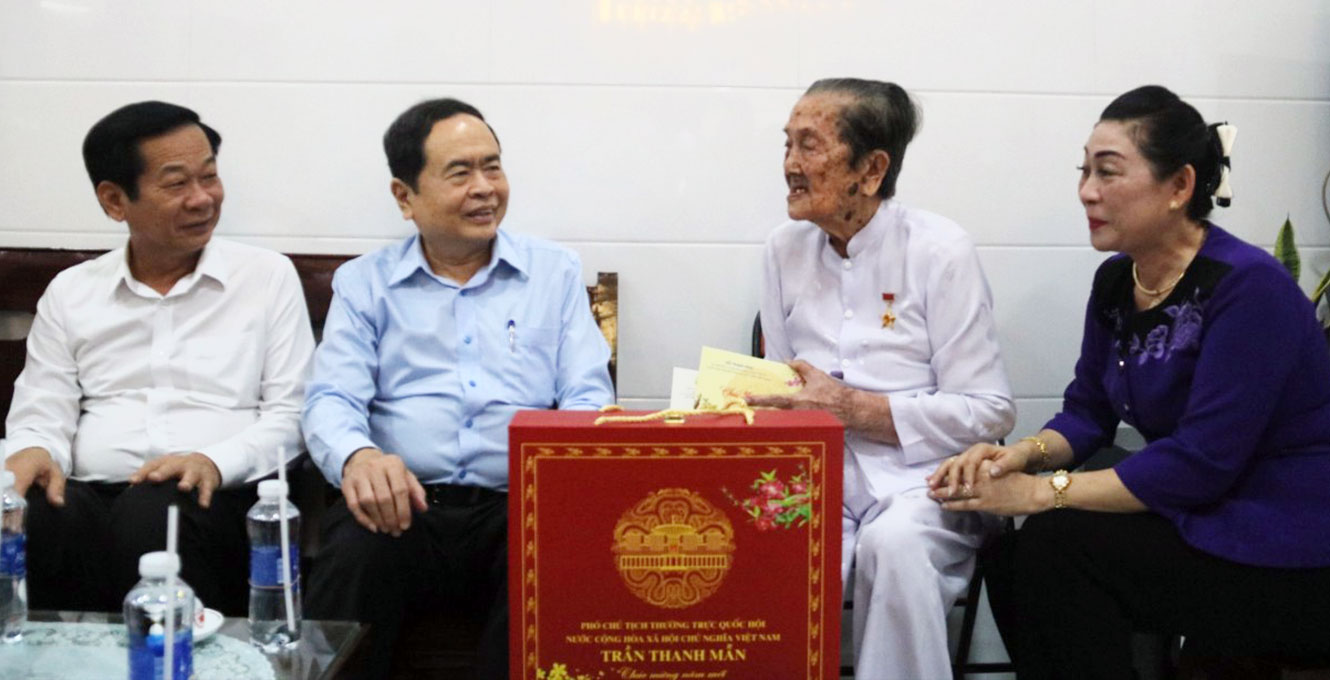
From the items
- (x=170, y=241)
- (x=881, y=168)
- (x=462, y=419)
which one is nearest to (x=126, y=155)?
(x=170, y=241)

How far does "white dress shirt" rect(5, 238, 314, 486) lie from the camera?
230cm

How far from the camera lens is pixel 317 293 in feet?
8.41

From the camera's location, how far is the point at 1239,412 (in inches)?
71.7

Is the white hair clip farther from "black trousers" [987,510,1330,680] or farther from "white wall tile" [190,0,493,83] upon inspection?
"white wall tile" [190,0,493,83]

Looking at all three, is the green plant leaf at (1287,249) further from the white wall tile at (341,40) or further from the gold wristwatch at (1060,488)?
Answer: the white wall tile at (341,40)

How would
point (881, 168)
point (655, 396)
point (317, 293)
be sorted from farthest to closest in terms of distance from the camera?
point (655, 396) → point (317, 293) → point (881, 168)

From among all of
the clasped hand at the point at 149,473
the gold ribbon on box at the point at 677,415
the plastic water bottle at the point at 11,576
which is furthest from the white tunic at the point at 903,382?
the plastic water bottle at the point at 11,576

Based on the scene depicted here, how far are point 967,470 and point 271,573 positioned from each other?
111cm

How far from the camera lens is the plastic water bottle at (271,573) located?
164cm

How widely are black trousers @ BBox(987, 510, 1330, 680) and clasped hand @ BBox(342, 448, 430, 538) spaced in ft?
3.35

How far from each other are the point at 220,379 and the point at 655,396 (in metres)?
0.94

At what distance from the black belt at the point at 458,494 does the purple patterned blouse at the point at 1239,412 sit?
109 cm

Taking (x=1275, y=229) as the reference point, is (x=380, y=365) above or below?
below

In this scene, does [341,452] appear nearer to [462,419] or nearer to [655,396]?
[462,419]
